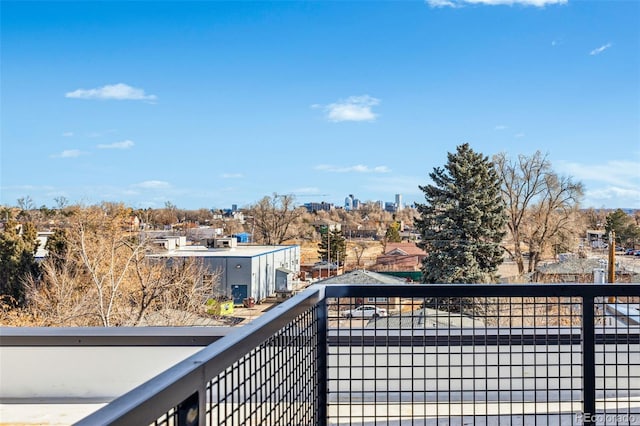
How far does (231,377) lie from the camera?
0.56m

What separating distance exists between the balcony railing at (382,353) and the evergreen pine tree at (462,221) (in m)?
7.48

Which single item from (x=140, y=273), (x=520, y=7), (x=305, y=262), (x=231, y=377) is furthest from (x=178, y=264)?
(x=231, y=377)

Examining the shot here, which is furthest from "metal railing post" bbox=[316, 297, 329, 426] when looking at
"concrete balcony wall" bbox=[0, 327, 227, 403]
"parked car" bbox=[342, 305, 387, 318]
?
"concrete balcony wall" bbox=[0, 327, 227, 403]

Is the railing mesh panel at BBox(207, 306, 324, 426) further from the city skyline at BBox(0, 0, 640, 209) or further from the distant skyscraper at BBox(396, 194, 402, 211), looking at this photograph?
the distant skyscraper at BBox(396, 194, 402, 211)

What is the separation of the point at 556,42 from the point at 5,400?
10.9m

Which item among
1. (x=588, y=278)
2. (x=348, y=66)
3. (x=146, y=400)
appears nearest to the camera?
(x=146, y=400)

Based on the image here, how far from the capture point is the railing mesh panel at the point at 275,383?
1.76 ft

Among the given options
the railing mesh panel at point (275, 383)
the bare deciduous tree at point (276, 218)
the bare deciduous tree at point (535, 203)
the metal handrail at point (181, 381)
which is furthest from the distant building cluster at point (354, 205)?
the metal handrail at point (181, 381)

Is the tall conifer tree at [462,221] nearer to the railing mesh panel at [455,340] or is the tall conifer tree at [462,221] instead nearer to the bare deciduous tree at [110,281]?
the bare deciduous tree at [110,281]

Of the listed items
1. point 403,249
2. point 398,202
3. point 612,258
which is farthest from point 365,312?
point 398,202

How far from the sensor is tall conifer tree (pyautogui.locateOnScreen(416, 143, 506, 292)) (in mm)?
9219

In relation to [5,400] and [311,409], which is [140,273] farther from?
[311,409]

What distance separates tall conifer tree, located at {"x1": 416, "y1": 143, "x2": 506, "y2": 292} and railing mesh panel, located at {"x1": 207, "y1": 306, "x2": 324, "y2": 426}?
27.2 ft

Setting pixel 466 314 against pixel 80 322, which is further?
pixel 80 322
